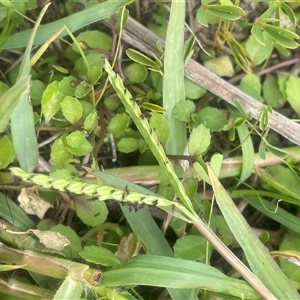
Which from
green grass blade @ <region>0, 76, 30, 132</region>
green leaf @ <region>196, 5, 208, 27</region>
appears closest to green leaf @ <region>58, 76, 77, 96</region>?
green grass blade @ <region>0, 76, 30, 132</region>

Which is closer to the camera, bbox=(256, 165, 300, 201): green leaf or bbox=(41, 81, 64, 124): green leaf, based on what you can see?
bbox=(41, 81, 64, 124): green leaf

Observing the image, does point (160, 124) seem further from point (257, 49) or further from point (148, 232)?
point (257, 49)

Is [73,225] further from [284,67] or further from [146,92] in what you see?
[284,67]

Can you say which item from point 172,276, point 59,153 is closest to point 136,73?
point 59,153

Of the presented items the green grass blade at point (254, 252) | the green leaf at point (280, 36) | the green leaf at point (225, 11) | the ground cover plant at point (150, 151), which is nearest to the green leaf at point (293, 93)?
the ground cover plant at point (150, 151)

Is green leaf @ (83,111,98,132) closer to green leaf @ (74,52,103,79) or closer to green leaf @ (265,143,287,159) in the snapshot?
green leaf @ (74,52,103,79)

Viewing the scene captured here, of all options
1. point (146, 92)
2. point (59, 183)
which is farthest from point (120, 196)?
point (146, 92)
